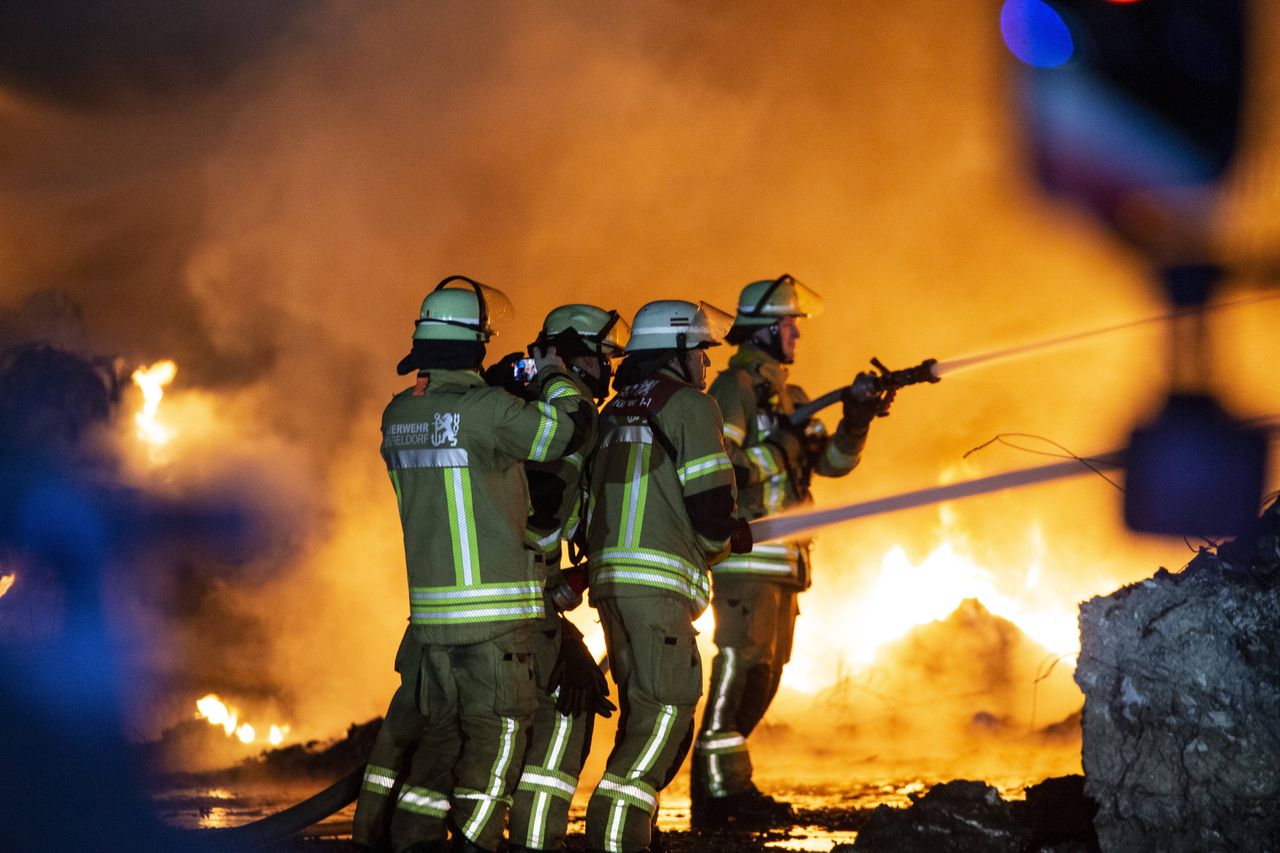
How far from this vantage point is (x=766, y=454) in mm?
7266

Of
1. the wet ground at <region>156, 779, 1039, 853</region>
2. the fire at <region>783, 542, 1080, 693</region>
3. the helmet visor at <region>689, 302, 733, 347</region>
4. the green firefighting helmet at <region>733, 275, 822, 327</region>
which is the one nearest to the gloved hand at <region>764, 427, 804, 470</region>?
the green firefighting helmet at <region>733, 275, 822, 327</region>

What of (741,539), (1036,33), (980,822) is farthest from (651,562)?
(1036,33)

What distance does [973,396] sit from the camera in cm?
1102

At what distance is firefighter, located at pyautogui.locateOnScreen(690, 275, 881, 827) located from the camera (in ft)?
22.6

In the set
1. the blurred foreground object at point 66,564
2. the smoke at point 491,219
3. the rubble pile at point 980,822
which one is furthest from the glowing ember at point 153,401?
the rubble pile at point 980,822

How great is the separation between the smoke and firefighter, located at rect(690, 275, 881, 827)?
3382mm

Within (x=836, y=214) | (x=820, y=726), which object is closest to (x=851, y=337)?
(x=836, y=214)

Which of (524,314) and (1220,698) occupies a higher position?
(524,314)

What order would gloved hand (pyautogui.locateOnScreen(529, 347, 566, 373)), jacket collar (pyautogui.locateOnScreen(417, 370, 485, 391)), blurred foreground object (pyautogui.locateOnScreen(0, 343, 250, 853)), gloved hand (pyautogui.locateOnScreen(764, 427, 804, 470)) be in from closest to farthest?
jacket collar (pyautogui.locateOnScreen(417, 370, 485, 391)) → gloved hand (pyautogui.locateOnScreen(529, 347, 566, 373)) → gloved hand (pyautogui.locateOnScreen(764, 427, 804, 470)) → blurred foreground object (pyautogui.locateOnScreen(0, 343, 250, 853))

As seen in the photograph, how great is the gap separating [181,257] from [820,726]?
6086 millimetres

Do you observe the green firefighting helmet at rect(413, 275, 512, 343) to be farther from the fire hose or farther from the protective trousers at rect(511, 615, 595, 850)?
the fire hose

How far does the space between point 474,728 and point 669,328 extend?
74.7 inches

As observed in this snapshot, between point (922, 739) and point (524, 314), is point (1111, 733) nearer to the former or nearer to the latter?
point (922, 739)

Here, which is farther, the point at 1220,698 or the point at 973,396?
the point at 973,396
